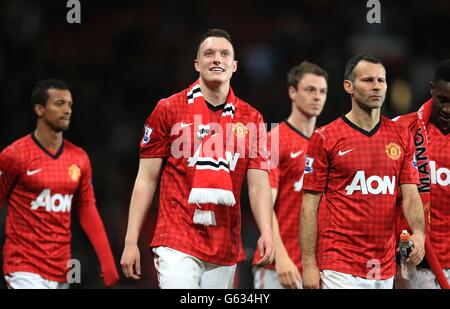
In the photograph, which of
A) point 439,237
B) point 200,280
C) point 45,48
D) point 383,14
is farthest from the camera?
point 383,14

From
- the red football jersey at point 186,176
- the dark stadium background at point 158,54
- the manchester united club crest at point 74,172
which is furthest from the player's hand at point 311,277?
the dark stadium background at point 158,54

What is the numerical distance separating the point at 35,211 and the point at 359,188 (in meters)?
2.78

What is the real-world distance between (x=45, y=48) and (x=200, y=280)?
8718 mm

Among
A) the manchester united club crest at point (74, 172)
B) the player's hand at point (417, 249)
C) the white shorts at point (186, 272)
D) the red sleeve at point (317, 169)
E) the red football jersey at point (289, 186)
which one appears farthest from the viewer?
the red football jersey at point (289, 186)

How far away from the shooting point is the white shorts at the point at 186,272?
5379 mm

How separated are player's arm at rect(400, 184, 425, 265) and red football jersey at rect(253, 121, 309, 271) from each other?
1.76 metres

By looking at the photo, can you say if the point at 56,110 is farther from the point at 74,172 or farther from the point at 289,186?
the point at 289,186

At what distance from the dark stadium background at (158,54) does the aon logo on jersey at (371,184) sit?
4.99m

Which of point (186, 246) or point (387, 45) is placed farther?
point (387, 45)

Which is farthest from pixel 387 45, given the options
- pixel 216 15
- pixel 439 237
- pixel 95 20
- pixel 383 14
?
Answer: pixel 439 237

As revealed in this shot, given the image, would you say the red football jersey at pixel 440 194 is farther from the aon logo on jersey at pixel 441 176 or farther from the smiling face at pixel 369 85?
the smiling face at pixel 369 85

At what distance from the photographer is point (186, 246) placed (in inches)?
217
